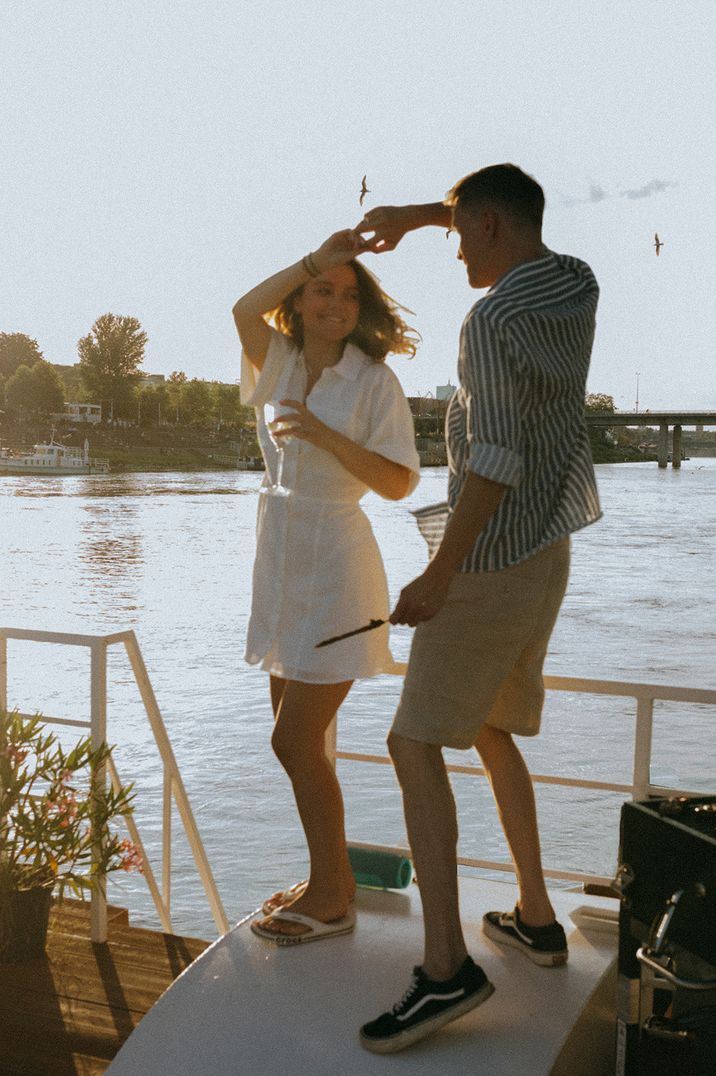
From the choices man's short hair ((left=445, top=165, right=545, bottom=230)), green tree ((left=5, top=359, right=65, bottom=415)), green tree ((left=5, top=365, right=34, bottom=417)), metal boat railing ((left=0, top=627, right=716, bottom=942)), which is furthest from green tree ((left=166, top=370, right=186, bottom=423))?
man's short hair ((left=445, top=165, right=545, bottom=230))

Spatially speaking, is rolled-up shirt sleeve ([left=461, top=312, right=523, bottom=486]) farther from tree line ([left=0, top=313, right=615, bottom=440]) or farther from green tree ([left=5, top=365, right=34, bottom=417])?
tree line ([left=0, top=313, right=615, bottom=440])

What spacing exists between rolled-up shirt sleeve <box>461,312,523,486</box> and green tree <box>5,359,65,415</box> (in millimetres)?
68125

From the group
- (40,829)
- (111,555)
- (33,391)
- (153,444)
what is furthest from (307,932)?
(33,391)

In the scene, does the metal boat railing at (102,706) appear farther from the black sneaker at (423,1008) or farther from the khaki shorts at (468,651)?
the black sneaker at (423,1008)

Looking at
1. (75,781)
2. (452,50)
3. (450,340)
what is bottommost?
(75,781)

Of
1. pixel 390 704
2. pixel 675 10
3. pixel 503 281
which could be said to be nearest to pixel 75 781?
pixel 503 281

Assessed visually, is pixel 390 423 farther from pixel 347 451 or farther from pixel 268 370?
pixel 268 370

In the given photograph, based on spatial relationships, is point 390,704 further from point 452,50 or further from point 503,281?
point 503,281

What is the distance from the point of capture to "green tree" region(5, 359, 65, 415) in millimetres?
66812

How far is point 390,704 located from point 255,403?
15.2 meters

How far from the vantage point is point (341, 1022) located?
5.37 feet

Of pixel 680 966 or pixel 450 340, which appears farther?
pixel 450 340

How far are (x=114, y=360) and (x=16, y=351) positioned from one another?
6602mm

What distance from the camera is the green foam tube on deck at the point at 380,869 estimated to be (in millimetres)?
2090
